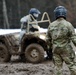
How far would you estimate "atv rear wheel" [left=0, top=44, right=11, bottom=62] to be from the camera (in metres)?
13.7

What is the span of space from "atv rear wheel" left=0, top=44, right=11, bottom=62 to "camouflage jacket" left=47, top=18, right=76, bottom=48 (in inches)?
227

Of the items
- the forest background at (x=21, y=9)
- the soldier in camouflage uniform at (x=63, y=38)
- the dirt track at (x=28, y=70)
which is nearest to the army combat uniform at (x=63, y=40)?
the soldier in camouflage uniform at (x=63, y=38)

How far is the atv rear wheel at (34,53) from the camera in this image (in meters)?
13.0

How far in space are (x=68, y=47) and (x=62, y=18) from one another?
0.57m

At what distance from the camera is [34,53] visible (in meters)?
13.2

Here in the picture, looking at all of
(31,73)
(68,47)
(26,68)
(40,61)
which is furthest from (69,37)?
(40,61)

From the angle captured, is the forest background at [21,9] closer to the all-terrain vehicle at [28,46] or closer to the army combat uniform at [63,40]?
the all-terrain vehicle at [28,46]

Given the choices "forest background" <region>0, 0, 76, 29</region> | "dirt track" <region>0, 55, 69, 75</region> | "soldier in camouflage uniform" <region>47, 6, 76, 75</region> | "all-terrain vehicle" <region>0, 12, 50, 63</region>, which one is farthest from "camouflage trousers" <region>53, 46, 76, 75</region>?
"forest background" <region>0, 0, 76, 29</region>

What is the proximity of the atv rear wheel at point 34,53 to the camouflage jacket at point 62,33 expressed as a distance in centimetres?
484

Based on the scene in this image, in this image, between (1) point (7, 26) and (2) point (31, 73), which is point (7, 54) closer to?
(2) point (31, 73)

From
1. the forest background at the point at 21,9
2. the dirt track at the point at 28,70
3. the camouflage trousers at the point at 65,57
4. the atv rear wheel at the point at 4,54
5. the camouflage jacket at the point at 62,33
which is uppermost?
the forest background at the point at 21,9

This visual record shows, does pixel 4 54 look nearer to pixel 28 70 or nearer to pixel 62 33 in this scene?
pixel 28 70

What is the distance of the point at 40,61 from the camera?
1302 cm

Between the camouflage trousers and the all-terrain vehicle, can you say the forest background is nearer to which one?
the all-terrain vehicle
